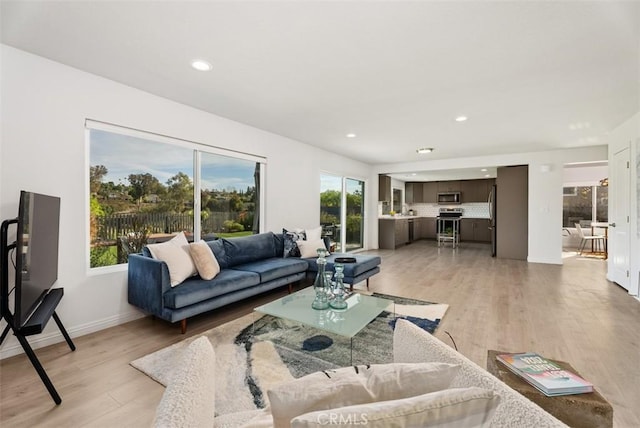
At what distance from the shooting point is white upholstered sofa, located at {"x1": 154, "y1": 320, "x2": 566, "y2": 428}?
Result: 25.6 inches

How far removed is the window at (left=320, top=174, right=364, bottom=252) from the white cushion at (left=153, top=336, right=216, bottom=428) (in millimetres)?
5227

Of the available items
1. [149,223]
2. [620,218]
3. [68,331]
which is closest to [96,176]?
[149,223]

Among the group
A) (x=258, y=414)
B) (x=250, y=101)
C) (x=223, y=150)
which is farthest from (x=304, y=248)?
(x=258, y=414)

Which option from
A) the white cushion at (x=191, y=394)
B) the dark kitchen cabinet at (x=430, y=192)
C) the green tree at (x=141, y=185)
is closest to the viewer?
the white cushion at (x=191, y=394)

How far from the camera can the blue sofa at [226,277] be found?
270cm

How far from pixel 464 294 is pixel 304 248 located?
2304mm

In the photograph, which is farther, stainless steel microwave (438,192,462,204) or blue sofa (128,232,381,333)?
stainless steel microwave (438,192,462,204)

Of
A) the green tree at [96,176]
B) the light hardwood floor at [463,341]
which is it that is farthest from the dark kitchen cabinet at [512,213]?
the green tree at [96,176]

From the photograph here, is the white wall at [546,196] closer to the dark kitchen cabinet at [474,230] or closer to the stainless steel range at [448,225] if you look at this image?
the stainless steel range at [448,225]

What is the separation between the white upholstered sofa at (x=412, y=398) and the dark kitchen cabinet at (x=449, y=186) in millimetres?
9797

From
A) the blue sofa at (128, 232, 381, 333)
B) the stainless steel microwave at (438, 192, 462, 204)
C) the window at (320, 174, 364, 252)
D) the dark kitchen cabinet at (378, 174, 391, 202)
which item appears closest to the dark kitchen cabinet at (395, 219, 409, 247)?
the dark kitchen cabinet at (378, 174, 391, 202)

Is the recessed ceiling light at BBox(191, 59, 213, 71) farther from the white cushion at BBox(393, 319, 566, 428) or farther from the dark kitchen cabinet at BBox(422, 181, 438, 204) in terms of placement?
the dark kitchen cabinet at BBox(422, 181, 438, 204)

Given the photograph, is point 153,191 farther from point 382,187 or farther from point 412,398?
point 382,187

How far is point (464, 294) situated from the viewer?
402 centimetres
